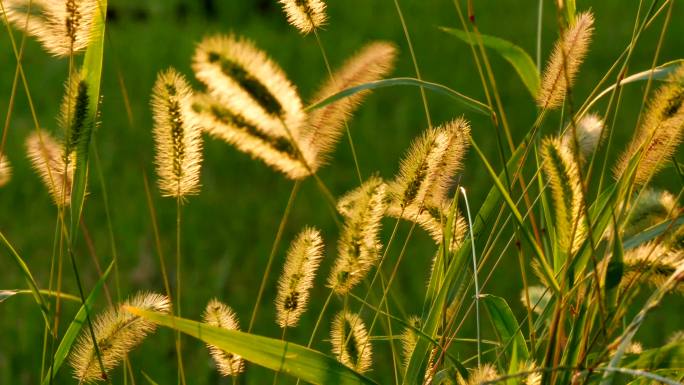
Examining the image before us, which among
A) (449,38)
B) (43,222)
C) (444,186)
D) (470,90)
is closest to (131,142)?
(43,222)

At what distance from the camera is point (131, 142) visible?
13.6 ft

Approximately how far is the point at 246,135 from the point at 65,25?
0.26 meters

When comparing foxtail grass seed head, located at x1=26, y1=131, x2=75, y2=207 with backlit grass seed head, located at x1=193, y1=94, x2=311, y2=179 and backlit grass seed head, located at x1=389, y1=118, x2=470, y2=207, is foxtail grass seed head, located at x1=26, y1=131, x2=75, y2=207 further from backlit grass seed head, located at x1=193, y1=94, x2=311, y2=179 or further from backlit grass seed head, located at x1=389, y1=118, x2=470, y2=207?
backlit grass seed head, located at x1=389, y1=118, x2=470, y2=207

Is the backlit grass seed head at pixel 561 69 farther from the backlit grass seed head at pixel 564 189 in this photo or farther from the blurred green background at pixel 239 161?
the blurred green background at pixel 239 161

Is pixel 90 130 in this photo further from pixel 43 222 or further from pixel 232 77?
pixel 43 222

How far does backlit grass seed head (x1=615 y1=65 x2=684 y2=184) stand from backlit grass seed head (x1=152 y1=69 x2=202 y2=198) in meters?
0.46

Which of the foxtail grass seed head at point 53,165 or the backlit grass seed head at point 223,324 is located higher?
the foxtail grass seed head at point 53,165

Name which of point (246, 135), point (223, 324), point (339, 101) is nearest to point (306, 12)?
point (339, 101)

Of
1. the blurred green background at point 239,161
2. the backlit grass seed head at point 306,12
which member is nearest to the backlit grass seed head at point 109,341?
the backlit grass seed head at point 306,12

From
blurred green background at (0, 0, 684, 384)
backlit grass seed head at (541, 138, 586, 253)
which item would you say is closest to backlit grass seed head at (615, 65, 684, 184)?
backlit grass seed head at (541, 138, 586, 253)

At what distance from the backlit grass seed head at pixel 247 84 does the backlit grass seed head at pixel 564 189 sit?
0.91ft

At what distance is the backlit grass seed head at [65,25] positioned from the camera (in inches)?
45.5

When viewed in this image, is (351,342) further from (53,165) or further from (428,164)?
(53,165)

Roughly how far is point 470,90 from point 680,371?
3447 millimetres
